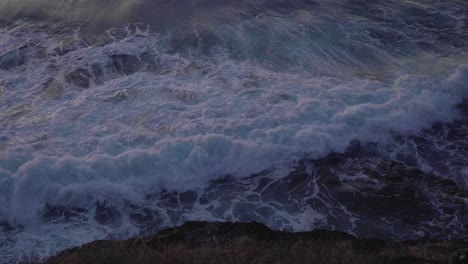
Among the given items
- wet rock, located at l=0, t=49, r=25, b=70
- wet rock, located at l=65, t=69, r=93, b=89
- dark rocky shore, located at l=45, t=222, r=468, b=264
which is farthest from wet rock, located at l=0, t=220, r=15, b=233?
wet rock, located at l=0, t=49, r=25, b=70

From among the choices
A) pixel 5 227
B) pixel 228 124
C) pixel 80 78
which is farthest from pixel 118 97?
pixel 5 227

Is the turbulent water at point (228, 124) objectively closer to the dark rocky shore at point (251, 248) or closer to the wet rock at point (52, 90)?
the wet rock at point (52, 90)

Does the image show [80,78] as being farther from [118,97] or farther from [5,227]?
[5,227]

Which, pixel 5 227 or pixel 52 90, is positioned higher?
pixel 52 90

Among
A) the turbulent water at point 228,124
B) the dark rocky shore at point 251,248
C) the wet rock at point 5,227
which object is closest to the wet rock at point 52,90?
the turbulent water at point 228,124

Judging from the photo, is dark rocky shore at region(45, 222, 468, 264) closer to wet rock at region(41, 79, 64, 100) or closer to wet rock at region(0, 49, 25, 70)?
wet rock at region(41, 79, 64, 100)
